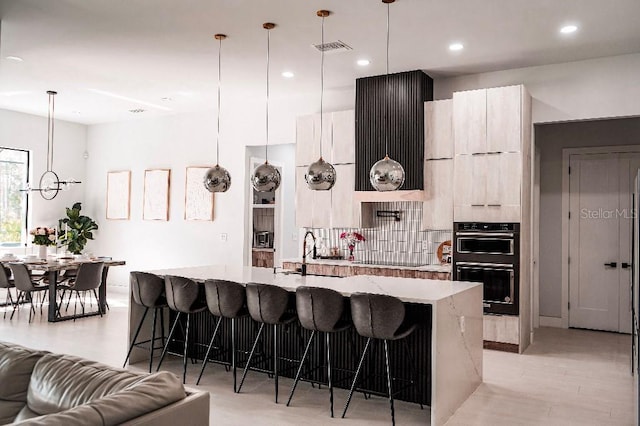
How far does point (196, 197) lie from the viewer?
30.2 feet

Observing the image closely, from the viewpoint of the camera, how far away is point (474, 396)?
4406 millimetres

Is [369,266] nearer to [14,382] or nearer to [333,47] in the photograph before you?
[333,47]

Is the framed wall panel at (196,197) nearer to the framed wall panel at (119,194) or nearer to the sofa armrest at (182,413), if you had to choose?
the framed wall panel at (119,194)

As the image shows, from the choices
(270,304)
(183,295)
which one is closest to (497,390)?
(270,304)

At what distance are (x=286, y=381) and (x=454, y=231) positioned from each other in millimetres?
2708

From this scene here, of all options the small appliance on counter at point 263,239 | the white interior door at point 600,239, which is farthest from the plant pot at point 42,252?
the white interior door at point 600,239

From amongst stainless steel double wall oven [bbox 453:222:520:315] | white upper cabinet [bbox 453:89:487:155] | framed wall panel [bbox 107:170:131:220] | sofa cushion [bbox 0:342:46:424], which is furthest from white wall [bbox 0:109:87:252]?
sofa cushion [bbox 0:342:46:424]

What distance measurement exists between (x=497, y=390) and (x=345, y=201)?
3327mm

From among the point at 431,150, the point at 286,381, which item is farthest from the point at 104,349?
the point at 431,150

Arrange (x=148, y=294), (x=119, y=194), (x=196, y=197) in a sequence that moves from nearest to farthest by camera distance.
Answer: (x=148, y=294) → (x=196, y=197) → (x=119, y=194)

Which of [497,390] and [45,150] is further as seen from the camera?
[45,150]

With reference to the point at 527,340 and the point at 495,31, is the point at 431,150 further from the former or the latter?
the point at 527,340

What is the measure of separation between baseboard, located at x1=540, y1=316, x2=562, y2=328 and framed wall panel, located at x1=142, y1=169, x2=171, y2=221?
6268 mm

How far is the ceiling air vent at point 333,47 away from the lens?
5578 mm
